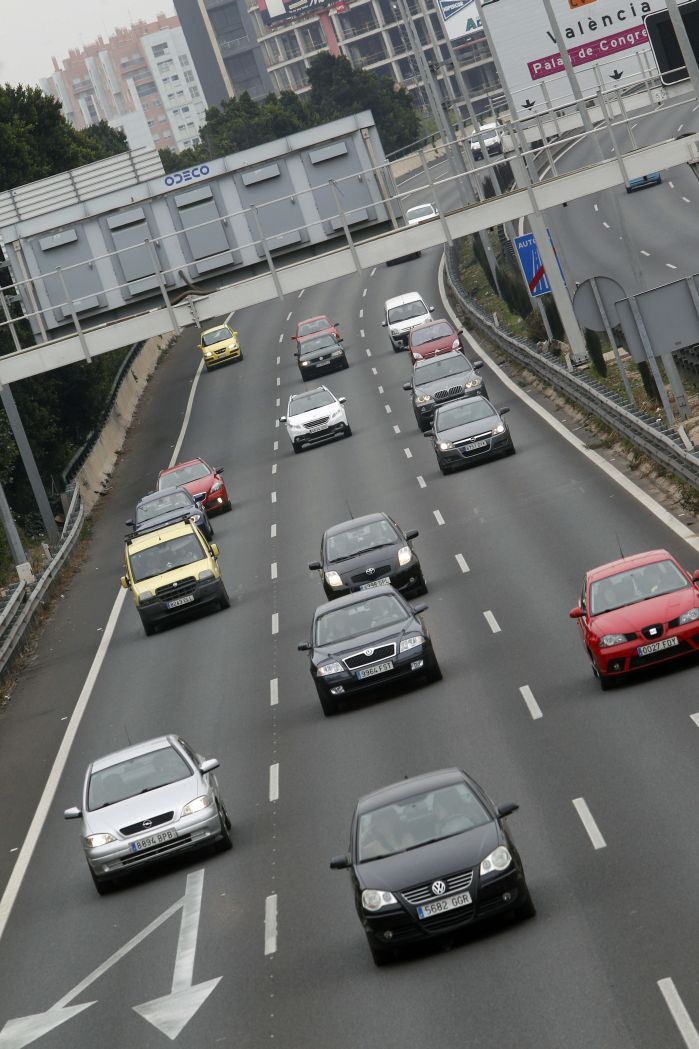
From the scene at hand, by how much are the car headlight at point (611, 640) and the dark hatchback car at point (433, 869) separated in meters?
6.09

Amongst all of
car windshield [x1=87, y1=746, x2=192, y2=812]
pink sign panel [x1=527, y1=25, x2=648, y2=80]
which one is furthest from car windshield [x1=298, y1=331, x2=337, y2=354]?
car windshield [x1=87, y1=746, x2=192, y2=812]

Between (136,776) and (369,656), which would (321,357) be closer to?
(369,656)

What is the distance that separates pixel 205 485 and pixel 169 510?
361 centimetres

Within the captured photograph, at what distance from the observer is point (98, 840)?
63.0 ft

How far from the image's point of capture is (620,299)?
30.9 meters

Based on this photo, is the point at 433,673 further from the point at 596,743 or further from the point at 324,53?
the point at 324,53

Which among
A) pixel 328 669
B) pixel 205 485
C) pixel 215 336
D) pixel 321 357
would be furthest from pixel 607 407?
pixel 215 336

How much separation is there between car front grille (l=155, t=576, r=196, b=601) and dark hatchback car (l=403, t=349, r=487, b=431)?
44.7ft

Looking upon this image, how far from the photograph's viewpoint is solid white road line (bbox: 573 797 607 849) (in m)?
15.5

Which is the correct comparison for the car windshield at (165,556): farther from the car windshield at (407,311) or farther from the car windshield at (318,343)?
the car windshield at (407,311)

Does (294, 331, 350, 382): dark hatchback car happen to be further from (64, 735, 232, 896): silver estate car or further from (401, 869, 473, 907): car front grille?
A: (401, 869, 473, 907): car front grille

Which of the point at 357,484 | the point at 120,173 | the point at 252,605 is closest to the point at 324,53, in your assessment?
the point at 120,173

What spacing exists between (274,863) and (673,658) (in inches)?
216

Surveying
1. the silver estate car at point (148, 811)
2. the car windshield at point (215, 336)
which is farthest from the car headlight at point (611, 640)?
the car windshield at point (215, 336)
